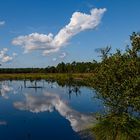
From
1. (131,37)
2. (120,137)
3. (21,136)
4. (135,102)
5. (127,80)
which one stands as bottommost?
(21,136)

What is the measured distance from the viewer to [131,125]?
2061 centimetres

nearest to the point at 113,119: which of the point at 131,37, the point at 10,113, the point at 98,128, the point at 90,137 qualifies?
the point at 98,128

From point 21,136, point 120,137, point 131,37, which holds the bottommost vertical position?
point 21,136

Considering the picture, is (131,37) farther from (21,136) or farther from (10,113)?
(10,113)

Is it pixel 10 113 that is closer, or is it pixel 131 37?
pixel 131 37

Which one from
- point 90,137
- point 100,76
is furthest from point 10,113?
point 100,76

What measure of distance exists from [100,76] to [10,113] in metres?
37.3

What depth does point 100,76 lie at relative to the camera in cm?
2311

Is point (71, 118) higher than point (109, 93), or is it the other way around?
point (109, 93)

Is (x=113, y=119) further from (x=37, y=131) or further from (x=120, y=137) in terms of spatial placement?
(x=37, y=131)

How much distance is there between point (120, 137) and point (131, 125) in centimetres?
115

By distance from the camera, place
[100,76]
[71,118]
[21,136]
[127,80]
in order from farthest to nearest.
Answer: [71,118]
[21,136]
[100,76]
[127,80]

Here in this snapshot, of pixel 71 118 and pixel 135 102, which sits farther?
pixel 71 118

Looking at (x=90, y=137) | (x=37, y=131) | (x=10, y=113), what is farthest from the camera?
(x=10, y=113)
